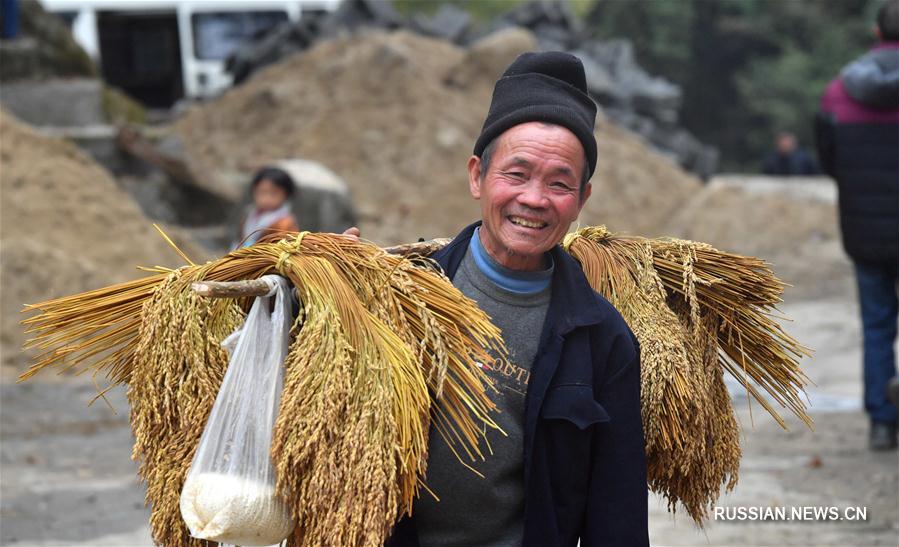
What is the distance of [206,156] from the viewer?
17.1m

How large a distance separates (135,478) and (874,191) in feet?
14.2

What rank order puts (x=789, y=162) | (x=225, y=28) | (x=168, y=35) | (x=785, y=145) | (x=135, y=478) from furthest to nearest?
(x=225, y=28), (x=168, y=35), (x=789, y=162), (x=785, y=145), (x=135, y=478)

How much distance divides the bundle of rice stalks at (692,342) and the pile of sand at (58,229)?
288 inches

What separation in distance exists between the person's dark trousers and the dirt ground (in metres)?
0.29

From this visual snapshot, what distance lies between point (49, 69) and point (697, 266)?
1237cm

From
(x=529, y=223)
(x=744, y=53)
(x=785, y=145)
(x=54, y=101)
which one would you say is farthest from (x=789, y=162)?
(x=529, y=223)

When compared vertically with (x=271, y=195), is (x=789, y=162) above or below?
below

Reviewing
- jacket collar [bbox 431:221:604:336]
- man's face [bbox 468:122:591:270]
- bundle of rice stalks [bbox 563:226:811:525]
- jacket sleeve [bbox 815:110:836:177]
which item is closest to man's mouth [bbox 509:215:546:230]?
man's face [bbox 468:122:591:270]

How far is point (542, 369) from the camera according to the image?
2.57m

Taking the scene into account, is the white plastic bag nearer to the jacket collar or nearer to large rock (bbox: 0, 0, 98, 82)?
the jacket collar

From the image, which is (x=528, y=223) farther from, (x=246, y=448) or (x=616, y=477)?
(x=246, y=448)

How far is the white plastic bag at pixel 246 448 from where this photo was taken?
2.35 m

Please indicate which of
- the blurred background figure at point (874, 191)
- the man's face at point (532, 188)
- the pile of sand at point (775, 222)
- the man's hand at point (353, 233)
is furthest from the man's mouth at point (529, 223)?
the pile of sand at point (775, 222)

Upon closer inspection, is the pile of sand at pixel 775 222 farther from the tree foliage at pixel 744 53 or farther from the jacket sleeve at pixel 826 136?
the tree foliage at pixel 744 53
